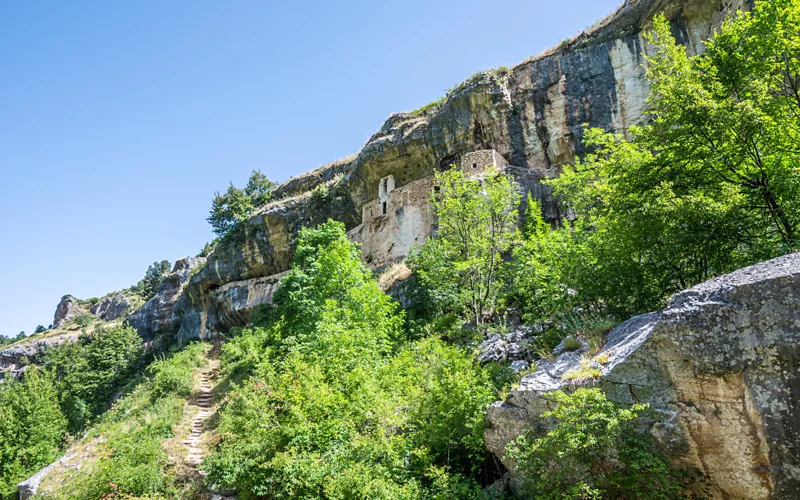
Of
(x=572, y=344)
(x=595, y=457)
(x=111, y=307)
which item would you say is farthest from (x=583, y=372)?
(x=111, y=307)

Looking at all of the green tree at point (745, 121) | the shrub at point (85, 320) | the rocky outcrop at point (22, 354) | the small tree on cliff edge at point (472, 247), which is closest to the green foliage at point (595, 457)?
the green tree at point (745, 121)

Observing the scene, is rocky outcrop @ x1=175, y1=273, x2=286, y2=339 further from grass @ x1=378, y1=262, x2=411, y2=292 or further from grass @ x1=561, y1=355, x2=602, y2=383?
grass @ x1=561, y1=355, x2=602, y2=383

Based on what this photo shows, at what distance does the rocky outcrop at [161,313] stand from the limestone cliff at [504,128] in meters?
13.9

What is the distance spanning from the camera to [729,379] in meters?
5.71

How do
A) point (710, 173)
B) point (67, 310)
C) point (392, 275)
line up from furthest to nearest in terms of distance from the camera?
1. point (67, 310)
2. point (392, 275)
3. point (710, 173)

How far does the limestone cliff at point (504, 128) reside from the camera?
909 inches

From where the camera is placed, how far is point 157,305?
44.1 metres

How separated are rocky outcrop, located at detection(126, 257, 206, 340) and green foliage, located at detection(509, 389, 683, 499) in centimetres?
4079

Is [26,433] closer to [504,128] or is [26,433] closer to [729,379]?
[729,379]

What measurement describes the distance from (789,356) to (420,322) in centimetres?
1294

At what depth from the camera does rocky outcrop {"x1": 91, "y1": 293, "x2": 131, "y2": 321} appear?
69.9 metres

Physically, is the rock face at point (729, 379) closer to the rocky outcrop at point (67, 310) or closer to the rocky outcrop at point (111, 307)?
the rocky outcrop at point (111, 307)

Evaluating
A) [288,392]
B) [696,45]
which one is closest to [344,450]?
[288,392]

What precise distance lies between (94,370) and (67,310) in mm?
65437
